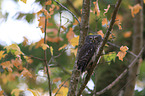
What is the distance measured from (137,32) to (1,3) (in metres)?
3.97

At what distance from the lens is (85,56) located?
3125mm

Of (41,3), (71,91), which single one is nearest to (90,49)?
(71,91)

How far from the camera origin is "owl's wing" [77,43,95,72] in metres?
2.97

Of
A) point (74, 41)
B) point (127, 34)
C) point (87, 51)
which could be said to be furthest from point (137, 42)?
point (74, 41)

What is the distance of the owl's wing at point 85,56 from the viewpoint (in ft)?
9.75

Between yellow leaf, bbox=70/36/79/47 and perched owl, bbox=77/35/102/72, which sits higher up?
yellow leaf, bbox=70/36/79/47

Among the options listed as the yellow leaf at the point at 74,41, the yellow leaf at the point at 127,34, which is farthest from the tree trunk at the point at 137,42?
the yellow leaf at the point at 74,41

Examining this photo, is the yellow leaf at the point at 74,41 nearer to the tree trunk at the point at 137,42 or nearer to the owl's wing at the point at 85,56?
the owl's wing at the point at 85,56

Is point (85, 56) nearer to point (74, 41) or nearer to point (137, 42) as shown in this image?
point (74, 41)

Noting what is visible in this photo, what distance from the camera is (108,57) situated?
3.27 m

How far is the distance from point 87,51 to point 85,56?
0.12 meters

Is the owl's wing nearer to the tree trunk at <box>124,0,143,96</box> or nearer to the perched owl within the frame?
the perched owl

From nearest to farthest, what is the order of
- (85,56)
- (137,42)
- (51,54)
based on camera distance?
(85,56)
(51,54)
(137,42)

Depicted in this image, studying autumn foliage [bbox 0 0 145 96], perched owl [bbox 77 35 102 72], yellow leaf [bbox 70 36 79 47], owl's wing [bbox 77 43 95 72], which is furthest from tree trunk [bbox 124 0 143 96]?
yellow leaf [bbox 70 36 79 47]
